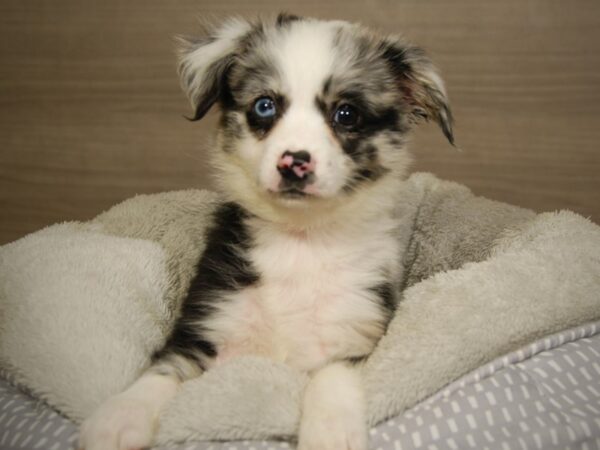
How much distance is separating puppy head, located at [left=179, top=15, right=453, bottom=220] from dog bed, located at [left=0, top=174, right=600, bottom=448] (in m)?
0.41

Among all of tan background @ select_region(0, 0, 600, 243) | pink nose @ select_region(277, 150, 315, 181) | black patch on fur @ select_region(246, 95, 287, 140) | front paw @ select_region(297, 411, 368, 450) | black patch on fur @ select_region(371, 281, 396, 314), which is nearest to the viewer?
front paw @ select_region(297, 411, 368, 450)

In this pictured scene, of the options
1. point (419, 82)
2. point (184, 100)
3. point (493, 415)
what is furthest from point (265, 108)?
point (184, 100)

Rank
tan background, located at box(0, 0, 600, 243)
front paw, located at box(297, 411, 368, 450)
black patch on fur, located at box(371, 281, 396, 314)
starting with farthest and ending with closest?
tan background, located at box(0, 0, 600, 243) → black patch on fur, located at box(371, 281, 396, 314) → front paw, located at box(297, 411, 368, 450)

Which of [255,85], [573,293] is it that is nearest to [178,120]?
[255,85]

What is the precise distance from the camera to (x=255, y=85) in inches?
63.5

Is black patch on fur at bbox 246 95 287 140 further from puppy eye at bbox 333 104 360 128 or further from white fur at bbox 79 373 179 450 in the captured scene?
white fur at bbox 79 373 179 450

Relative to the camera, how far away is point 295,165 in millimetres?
1379

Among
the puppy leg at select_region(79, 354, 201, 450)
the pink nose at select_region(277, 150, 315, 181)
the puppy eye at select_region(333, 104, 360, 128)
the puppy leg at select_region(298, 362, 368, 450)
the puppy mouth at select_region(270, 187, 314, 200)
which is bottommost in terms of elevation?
the puppy leg at select_region(79, 354, 201, 450)

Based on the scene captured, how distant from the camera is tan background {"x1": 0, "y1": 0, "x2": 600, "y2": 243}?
7.93ft

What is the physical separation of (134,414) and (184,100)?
170 cm

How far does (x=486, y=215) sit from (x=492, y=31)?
2.66 feet

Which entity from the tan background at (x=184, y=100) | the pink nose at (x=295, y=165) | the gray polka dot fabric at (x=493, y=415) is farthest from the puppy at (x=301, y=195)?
the tan background at (x=184, y=100)

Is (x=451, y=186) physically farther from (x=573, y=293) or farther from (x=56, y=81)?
(x=56, y=81)

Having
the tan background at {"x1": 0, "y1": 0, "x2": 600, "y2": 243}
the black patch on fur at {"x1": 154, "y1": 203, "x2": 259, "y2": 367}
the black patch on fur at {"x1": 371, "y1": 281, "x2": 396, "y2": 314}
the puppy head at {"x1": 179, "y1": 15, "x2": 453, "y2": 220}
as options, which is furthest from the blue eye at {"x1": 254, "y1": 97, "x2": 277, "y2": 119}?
the tan background at {"x1": 0, "y1": 0, "x2": 600, "y2": 243}
